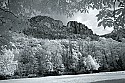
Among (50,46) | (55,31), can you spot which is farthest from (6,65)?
(55,31)

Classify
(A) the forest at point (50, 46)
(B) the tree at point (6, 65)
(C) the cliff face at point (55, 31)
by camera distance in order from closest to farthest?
1. (A) the forest at point (50, 46)
2. (C) the cliff face at point (55, 31)
3. (B) the tree at point (6, 65)

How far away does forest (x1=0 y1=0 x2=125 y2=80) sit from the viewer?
2857mm

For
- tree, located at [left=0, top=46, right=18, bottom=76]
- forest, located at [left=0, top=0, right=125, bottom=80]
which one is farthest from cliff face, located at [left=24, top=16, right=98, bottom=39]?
tree, located at [left=0, top=46, right=18, bottom=76]

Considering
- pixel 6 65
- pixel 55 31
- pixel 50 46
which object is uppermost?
pixel 55 31

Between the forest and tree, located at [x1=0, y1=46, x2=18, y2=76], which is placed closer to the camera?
the forest

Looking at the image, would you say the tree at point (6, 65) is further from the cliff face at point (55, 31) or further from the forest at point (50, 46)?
the cliff face at point (55, 31)

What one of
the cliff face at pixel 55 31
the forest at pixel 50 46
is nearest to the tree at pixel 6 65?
the forest at pixel 50 46

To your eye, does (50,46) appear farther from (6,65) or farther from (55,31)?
(55,31)

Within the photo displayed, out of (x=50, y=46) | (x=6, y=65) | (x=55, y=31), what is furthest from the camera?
(x=55, y=31)

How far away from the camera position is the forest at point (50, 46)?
2857mm

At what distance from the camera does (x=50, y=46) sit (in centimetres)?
6094

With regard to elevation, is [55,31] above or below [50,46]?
above

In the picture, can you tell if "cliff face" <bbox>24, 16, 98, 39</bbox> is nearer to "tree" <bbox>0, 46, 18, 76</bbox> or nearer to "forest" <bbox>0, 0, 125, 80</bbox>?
"forest" <bbox>0, 0, 125, 80</bbox>

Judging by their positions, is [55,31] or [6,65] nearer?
[6,65]
